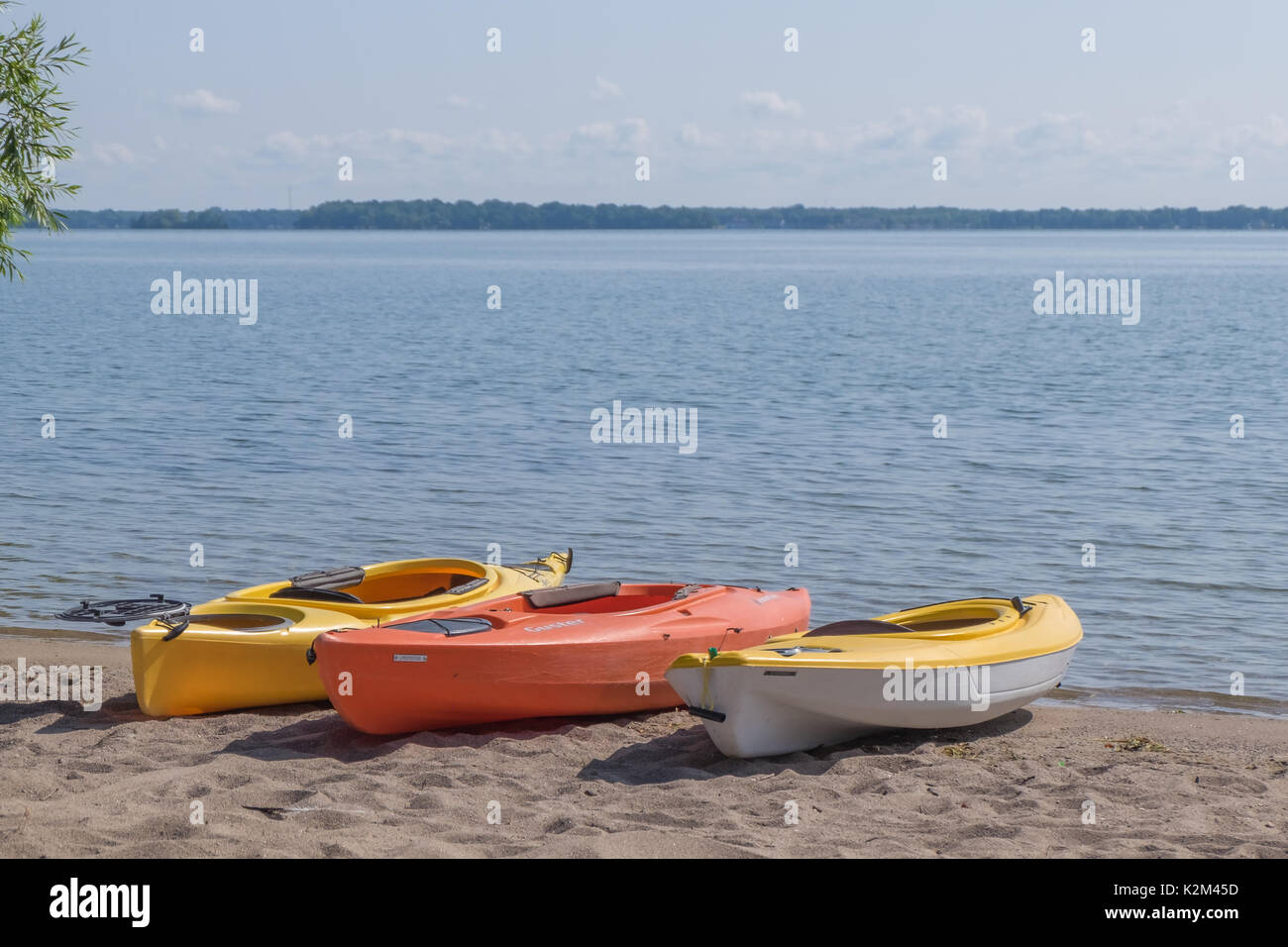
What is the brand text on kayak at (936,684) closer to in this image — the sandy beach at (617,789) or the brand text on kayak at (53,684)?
the sandy beach at (617,789)

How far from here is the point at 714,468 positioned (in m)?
17.9

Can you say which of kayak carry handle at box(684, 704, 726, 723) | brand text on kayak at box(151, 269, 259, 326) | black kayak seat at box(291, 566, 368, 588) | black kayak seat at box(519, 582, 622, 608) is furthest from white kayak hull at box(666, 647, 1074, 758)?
brand text on kayak at box(151, 269, 259, 326)

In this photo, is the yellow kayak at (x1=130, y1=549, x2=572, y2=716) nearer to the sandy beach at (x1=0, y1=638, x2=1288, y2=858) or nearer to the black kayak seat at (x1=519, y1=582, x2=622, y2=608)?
the sandy beach at (x1=0, y1=638, x2=1288, y2=858)

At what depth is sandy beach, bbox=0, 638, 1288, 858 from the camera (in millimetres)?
5484

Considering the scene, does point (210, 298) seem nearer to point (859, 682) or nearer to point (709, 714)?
point (709, 714)

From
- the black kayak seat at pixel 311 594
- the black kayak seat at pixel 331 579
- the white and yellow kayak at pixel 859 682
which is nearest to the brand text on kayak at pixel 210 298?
the black kayak seat at pixel 331 579

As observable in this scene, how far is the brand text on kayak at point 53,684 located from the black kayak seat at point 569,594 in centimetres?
275

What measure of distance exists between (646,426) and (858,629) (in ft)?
50.3

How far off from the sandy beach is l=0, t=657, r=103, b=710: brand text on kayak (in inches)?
5.2

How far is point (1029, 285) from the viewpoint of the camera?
77312 mm

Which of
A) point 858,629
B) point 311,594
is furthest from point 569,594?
point 858,629

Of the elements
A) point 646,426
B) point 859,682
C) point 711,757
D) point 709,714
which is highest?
point 646,426

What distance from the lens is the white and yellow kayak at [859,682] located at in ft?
22.7
